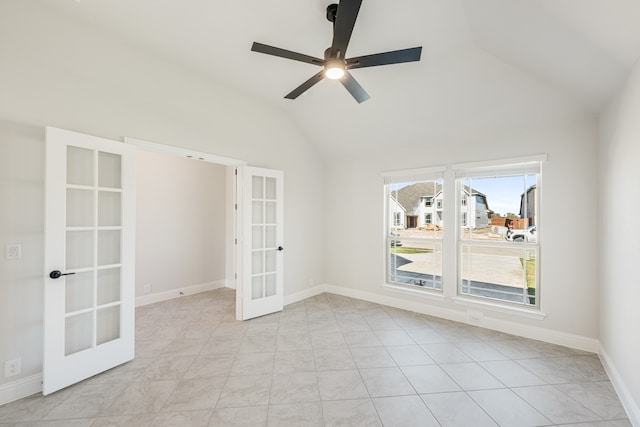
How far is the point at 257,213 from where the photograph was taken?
13.4ft

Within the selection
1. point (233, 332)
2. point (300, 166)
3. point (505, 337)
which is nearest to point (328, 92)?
point (300, 166)

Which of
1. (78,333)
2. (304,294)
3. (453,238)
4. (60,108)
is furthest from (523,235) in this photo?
(60,108)

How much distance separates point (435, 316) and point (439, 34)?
360 cm

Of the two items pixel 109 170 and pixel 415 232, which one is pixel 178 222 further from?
pixel 415 232

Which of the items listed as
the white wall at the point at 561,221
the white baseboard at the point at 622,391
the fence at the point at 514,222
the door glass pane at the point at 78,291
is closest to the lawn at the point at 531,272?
the white wall at the point at 561,221

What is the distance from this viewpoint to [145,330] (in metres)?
3.46

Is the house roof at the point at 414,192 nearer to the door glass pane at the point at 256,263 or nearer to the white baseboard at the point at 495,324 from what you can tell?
the white baseboard at the point at 495,324

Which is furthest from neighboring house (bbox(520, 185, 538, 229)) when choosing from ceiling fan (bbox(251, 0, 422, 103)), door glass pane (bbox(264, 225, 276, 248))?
door glass pane (bbox(264, 225, 276, 248))

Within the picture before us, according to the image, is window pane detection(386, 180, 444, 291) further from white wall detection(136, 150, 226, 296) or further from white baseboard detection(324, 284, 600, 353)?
white wall detection(136, 150, 226, 296)

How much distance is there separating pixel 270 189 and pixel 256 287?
153 cm

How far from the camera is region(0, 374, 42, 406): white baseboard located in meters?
2.08

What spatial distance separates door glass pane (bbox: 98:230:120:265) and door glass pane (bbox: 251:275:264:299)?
5.80 feet

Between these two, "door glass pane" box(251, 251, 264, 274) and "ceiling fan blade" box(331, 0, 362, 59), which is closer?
"ceiling fan blade" box(331, 0, 362, 59)

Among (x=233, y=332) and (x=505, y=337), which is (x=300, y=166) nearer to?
(x=233, y=332)
